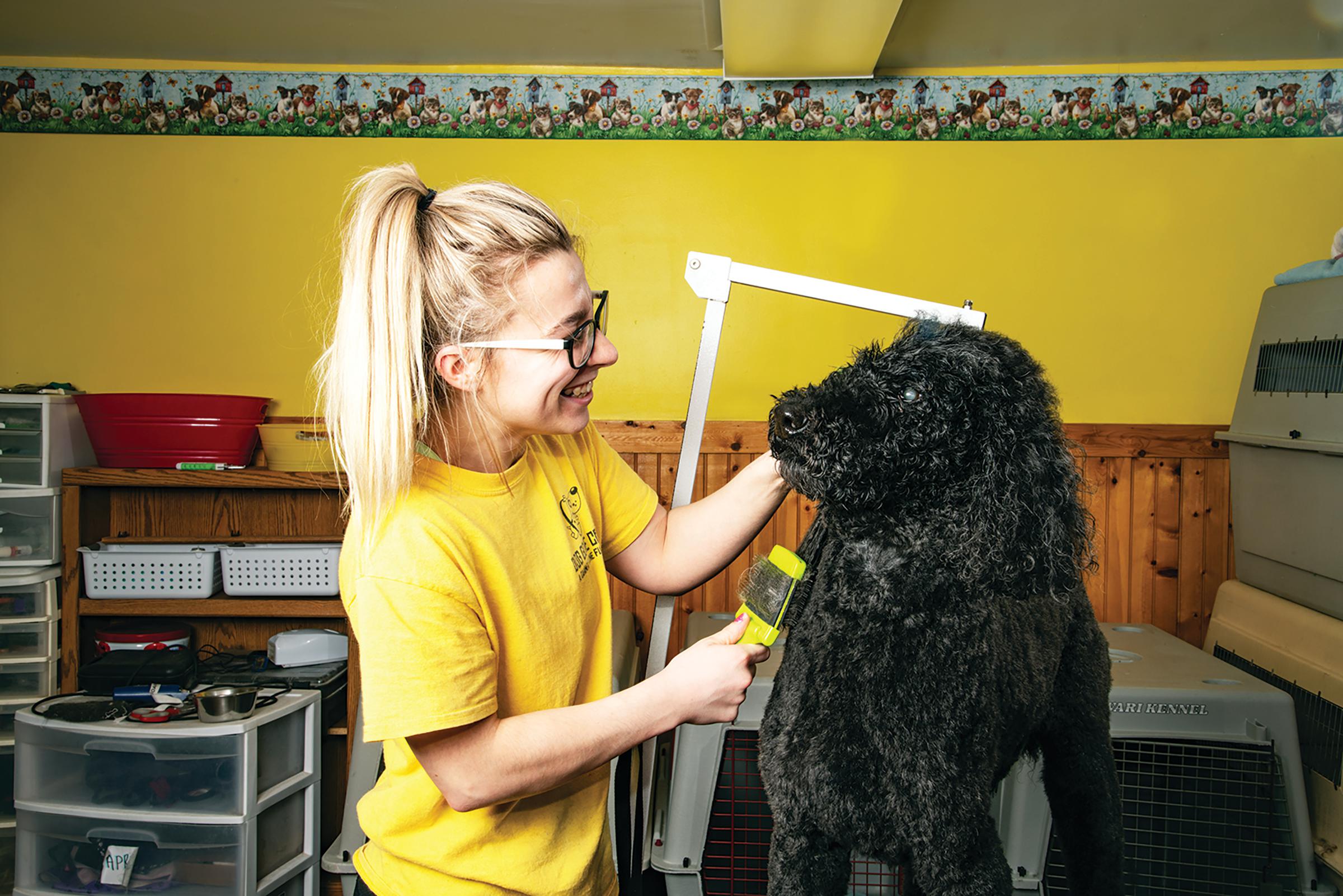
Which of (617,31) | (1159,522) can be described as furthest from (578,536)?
(1159,522)

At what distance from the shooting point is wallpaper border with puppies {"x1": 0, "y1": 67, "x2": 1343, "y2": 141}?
2279 mm

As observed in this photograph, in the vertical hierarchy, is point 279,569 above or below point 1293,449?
below

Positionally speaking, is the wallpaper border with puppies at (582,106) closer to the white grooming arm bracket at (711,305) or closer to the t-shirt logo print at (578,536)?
the white grooming arm bracket at (711,305)

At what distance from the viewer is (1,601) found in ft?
6.84

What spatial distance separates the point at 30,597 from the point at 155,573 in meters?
0.31

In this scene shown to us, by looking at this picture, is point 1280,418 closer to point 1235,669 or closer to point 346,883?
point 1235,669

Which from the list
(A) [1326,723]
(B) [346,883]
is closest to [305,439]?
(B) [346,883]

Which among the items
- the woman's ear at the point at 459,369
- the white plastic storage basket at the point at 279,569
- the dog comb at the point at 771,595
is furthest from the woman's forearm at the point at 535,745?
the white plastic storage basket at the point at 279,569

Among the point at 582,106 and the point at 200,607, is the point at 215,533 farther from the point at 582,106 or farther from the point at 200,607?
the point at 582,106

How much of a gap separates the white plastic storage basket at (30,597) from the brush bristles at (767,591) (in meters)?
2.05

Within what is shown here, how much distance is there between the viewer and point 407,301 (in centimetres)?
81

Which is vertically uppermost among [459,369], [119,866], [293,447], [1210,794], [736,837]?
[459,369]

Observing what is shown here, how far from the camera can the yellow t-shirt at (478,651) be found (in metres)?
0.76

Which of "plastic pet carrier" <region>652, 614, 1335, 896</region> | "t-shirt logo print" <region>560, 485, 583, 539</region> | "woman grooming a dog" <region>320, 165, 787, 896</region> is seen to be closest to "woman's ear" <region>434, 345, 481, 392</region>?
"woman grooming a dog" <region>320, 165, 787, 896</region>
